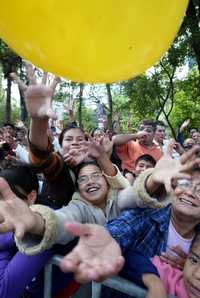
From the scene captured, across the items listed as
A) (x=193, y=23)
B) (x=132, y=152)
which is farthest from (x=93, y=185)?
(x=193, y=23)

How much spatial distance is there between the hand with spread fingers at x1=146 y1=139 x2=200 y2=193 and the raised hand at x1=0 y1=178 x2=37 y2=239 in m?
0.51

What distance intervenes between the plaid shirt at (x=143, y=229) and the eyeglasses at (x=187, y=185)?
0.19 metres

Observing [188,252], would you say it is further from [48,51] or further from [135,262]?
[48,51]

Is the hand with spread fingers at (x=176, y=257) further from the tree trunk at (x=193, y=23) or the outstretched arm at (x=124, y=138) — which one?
the tree trunk at (x=193, y=23)

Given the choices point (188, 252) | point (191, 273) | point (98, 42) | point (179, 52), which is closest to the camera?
point (191, 273)

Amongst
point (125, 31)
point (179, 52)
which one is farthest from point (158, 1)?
point (179, 52)

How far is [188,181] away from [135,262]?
37 cm

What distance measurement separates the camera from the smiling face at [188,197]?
1555mm

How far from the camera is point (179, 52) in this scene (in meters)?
10.3

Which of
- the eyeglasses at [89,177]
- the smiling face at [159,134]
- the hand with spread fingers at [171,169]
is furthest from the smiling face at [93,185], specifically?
the smiling face at [159,134]

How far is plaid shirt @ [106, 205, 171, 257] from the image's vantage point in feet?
5.20

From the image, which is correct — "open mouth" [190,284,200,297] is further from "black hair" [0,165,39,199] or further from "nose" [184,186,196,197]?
"black hair" [0,165,39,199]

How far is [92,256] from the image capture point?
4.20 ft

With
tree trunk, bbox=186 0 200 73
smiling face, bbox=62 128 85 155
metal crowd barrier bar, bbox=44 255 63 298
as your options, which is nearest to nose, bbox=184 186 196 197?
metal crowd barrier bar, bbox=44 255 63 298
